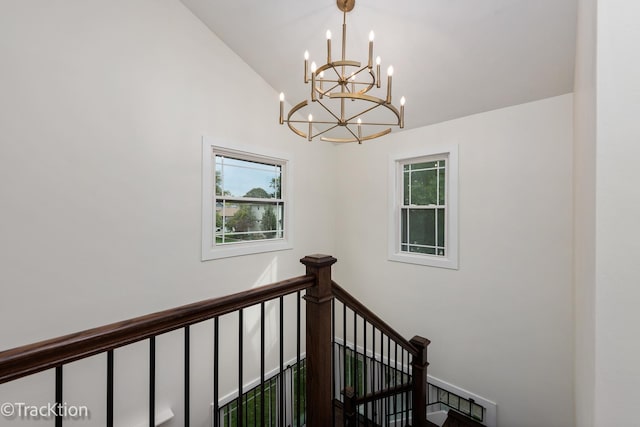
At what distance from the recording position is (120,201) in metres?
2.04

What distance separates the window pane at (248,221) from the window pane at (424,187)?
1580mm

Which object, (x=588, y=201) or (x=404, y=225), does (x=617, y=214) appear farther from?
(x=404, y=225)

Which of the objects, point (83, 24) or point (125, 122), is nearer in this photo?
point (83, 24)

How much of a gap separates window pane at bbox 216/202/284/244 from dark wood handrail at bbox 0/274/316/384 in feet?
6.23

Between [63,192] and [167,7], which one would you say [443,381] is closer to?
[63,192]

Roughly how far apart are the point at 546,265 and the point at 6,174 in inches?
155

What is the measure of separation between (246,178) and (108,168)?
1220mm

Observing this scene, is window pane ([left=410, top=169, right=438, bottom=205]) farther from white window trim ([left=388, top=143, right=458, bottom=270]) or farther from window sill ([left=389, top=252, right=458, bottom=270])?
window sill ([left=389, top=252, right=458, bottom=270])

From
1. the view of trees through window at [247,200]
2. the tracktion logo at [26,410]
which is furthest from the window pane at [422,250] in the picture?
the tracktion logo at [26,410]

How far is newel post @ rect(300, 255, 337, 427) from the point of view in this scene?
121cm

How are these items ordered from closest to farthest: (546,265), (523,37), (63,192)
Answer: (63,192)
(523,37)
(546,265)

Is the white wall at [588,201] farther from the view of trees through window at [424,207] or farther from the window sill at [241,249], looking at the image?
the window sill at [241,249]

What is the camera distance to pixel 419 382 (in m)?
2.09

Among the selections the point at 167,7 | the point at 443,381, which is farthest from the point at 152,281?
the point at 443,381
